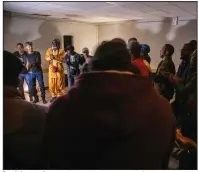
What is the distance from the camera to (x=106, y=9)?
1.14 m

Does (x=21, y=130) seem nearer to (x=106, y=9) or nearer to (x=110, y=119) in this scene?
(x=110, y=119)

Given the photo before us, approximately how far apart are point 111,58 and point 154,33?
0.92m

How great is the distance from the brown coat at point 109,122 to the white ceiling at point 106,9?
19.6 inches

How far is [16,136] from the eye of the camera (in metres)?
0.84

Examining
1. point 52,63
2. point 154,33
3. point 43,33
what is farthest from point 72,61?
point 154,33

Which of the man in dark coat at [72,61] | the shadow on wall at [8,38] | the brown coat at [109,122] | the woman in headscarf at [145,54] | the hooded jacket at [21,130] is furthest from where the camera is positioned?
the woman in headscarf at [145,54]

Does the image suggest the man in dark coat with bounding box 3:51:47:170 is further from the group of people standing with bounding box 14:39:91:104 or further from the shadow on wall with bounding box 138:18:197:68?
the shadow on wall with bounding box 138:18:197:68

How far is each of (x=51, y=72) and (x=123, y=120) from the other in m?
0.67

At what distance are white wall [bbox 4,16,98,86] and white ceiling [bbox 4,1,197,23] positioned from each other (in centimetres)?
6

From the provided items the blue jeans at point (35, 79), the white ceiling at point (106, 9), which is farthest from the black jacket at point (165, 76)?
the blue jeans at point (35, 79)

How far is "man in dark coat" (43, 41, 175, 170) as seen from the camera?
0.67m

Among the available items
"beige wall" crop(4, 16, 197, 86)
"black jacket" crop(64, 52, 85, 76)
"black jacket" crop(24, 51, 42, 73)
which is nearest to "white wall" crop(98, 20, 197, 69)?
"beige wall" crop(4, 16, 197, 86)

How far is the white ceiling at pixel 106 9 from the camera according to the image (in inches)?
40.3

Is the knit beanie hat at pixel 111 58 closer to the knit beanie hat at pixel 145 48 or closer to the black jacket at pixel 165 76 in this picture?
the black jacket at pixel 165 76
